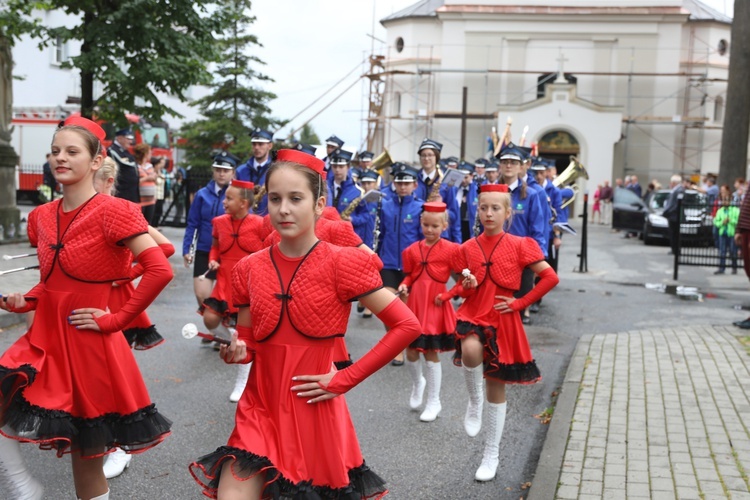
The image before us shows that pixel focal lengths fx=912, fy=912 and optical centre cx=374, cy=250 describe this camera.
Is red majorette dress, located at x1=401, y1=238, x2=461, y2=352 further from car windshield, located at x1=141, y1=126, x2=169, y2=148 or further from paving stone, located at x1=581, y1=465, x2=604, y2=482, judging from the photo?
car windshield, located at x1=141, y1=126, x2=169, y2=148

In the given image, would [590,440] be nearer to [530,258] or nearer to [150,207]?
[530,258]

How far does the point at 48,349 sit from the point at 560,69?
44.2 metres

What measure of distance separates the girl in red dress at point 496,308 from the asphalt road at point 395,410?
0.48 meters

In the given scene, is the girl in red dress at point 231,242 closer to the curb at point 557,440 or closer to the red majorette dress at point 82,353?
the curb at point 557,440

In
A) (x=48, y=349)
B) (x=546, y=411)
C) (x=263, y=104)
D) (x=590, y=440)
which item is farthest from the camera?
(x=263, y=104)

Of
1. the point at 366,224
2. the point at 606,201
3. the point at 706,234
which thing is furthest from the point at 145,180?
the point at 606,201

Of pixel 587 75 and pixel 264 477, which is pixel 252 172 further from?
pixel 587 75

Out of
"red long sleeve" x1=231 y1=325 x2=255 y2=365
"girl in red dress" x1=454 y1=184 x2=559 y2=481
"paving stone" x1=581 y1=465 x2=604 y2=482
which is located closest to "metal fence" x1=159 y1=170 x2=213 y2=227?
"girl in red dress" x1=454 y1=184 x2=559 y2=481

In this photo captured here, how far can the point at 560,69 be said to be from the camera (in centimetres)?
4594

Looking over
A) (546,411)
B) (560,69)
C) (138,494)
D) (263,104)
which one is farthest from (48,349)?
(560,69)

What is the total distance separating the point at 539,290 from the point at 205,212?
4.90m

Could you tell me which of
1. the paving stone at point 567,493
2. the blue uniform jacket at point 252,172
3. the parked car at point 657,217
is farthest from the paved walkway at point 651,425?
the parked car at point 657,217

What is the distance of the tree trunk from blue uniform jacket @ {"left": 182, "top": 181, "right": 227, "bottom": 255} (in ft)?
21.7

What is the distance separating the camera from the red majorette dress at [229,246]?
28.1ft
